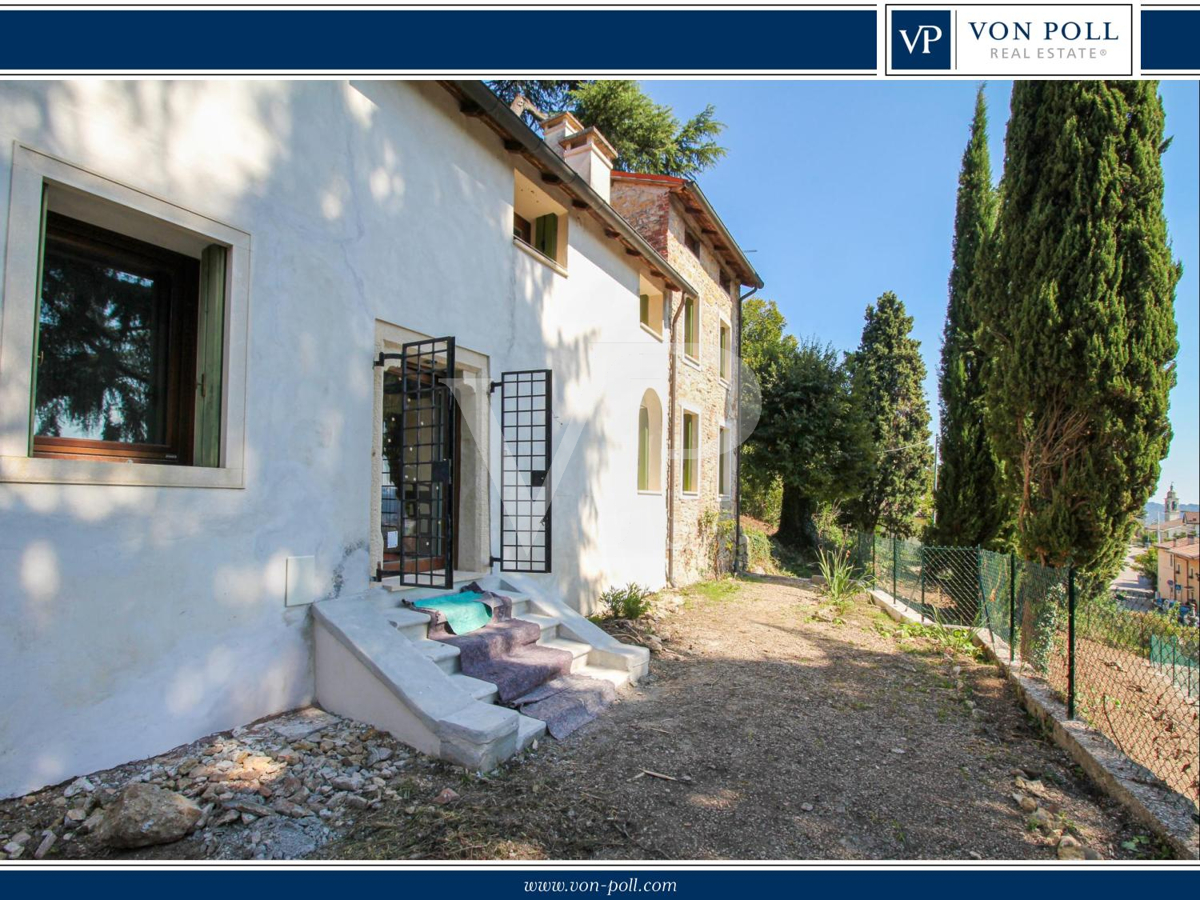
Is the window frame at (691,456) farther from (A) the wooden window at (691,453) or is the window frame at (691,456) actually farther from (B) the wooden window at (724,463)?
(B) the wooden window at (724,463)

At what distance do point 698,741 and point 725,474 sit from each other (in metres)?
11.4

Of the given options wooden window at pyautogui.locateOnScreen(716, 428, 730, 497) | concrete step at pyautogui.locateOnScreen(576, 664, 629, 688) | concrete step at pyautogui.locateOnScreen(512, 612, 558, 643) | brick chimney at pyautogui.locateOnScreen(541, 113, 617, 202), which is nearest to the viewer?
concrete step at pyautogui.locateOnScreen(576, 664, 629, 688)

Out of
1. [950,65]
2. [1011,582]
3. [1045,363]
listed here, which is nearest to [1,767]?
[950,65]

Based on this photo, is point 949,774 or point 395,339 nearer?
point 949,774

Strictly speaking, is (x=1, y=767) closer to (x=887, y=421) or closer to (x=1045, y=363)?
(x=1045, y=363)

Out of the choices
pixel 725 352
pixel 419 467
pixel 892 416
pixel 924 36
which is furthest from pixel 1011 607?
pixel 892 416

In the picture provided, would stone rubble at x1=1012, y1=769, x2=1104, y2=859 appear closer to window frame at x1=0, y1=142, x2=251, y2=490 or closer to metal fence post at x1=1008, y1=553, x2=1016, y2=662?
metal fence post at x1=1008, y1=553, x2=1016, y2=662

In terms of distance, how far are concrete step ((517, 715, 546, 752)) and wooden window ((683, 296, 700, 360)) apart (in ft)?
32.2

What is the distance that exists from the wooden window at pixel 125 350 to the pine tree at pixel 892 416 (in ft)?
53.7

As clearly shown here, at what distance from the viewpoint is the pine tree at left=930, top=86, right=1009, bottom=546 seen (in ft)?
44.1

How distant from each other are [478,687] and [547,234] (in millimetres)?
6019

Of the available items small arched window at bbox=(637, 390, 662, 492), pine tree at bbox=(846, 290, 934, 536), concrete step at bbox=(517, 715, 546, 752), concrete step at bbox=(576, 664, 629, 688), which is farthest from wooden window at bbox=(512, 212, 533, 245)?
pine tree at bbox=(846, 290, 934, 536)

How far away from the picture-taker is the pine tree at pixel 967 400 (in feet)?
44.1

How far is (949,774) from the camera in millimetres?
3787
